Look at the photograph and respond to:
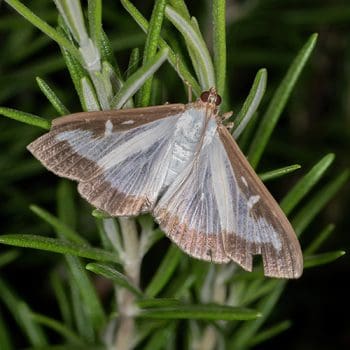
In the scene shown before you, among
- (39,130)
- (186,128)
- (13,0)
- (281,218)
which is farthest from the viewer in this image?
(39,130)

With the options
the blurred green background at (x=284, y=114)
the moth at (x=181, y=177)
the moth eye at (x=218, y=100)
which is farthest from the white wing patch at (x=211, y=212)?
the blurred green background at (x=284, y=114)

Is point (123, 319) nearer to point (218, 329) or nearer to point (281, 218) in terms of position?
point (218, 329)

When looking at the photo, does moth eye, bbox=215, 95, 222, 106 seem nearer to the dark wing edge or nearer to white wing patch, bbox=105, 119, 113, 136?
the dark wing edge

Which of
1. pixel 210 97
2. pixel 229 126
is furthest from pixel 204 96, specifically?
pixel 229 126

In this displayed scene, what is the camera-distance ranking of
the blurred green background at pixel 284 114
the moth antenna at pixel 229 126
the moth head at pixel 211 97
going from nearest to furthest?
the moth head at pixel 211 97
the moth antenna at pixel 229 126
the blurred green background at pixel 284 114

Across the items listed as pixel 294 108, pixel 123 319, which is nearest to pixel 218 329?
pixel 123 319

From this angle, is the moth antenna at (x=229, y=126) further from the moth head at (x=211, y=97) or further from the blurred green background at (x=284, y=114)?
the blurred green background at (x=284, y=114)

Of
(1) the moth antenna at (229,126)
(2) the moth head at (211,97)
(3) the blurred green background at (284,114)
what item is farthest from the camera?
(3) the blurred green background at (284,114)

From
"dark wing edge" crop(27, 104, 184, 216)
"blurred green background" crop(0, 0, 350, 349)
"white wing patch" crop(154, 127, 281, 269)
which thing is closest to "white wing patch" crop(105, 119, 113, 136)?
"dark wing edge" crop(27, 104, 184, 216)
